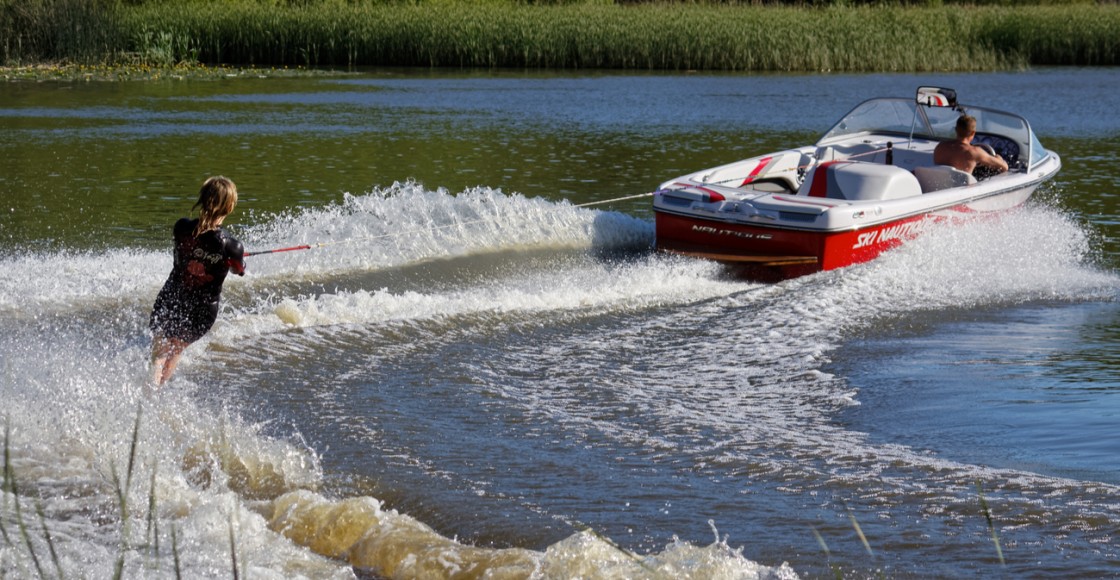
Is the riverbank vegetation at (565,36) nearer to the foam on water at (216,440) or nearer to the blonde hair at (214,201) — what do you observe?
the foam on water at (216,440)

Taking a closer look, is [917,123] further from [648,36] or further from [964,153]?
[648,36]

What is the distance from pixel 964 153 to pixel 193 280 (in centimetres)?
807

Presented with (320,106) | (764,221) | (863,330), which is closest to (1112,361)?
(863,330)

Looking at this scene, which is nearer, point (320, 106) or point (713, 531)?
A: point (713, 531)

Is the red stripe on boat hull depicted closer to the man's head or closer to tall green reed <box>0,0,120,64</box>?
the man's head

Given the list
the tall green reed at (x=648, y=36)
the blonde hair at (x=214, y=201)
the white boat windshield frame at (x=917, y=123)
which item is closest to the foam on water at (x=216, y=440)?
the blonde hair at (x=214, y=201)

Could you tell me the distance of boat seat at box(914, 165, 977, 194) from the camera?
12.0 meters

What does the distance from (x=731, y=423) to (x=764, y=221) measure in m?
3.91

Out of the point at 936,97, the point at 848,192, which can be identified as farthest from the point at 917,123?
the point at 848,192

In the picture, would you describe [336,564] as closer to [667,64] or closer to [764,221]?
[764,221]

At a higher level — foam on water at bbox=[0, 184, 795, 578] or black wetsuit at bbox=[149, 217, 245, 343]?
black wetsuit at bbox=[149, 217, 245, 343]

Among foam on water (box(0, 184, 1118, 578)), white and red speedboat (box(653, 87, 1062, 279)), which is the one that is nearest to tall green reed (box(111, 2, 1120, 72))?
white and red speedboat (box(653, 87, 1062, 279))

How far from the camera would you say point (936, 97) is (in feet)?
44.0

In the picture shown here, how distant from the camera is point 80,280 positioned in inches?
359
